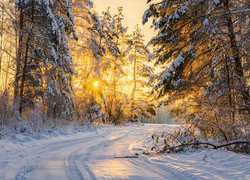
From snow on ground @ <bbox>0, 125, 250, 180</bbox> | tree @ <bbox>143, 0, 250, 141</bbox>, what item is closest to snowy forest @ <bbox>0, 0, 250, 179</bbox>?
tree @ <bbox>143, 0, 250, 141</bbox>

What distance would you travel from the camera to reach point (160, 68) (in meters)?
12.3

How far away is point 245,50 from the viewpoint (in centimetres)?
680

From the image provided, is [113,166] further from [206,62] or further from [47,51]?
[47,51]

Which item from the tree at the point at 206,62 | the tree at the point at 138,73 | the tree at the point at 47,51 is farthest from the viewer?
the tree at the point at 138,73

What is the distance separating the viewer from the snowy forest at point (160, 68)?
22.0 ft

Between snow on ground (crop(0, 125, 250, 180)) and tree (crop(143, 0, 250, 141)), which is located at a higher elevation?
tree (crop(143, 0, 250, 141))

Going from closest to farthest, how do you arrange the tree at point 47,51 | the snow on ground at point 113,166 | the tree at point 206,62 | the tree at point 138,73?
the snow on ground at point 113,166, the tree at point 206,62, the tree at point 47,51, the tree at point 138,73

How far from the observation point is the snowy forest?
6719 mm

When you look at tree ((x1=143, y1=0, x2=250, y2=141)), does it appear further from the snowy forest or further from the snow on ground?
the snow on ground

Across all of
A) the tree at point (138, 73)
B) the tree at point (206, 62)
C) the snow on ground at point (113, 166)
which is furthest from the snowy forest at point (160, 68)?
the tree at point (138, 73)

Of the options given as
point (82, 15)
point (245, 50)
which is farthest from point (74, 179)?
point (82, 15)

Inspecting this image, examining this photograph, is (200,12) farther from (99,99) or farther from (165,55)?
(99,99)

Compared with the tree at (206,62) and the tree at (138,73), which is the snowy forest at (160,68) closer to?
the tree at (206,62)

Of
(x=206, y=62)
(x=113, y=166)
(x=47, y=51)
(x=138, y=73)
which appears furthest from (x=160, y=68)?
(x=138, y=73)
